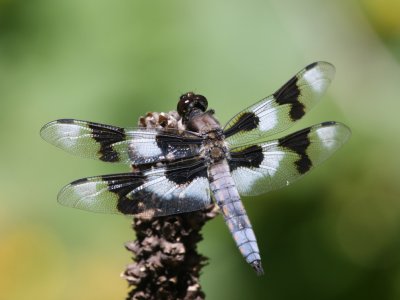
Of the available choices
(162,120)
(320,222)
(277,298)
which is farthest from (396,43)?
(162,120)

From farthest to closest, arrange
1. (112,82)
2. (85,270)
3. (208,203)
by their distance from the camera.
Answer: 1. (112,82)
2. (85,270)
3. (208,203)

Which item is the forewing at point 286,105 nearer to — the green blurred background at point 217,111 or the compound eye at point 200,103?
the compound eye at point 200,103

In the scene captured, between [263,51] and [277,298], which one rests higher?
[263,51]

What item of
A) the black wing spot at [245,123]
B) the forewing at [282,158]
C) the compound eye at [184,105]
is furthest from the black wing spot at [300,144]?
the compound eye at [184,105]

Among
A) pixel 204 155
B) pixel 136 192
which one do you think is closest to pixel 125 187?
pixel 136 192

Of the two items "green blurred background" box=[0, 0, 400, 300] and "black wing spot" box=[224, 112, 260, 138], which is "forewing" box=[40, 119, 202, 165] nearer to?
"black wing spot" box=[224, 112, 260, 138]

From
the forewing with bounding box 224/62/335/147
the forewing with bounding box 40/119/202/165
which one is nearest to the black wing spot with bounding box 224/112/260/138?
the forewing with bounding box 224/62/335/147

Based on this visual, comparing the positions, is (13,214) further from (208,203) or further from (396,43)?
(396,43)
